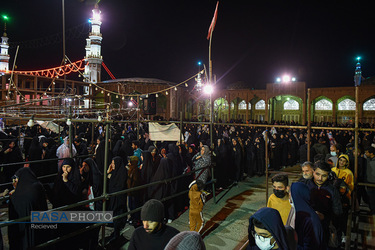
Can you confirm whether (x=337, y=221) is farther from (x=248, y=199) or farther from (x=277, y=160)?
(x=277, y=160)

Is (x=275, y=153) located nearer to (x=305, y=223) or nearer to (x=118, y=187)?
(x=118, y=187)

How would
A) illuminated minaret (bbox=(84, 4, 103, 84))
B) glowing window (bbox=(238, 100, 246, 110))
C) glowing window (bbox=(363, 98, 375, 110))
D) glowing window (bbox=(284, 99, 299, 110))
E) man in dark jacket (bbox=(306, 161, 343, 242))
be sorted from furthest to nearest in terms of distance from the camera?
illuminated minaret (bbox=(84, 4, 103, 84))
glowing window (bbox=(238, 100, 246, 110))
glowing window (bbox=(284, 99, 299, 110))
glowing window (bbox=(363, 98, 375, 110))
man in dark jacket (bbox=(306, 161, 343, 242))

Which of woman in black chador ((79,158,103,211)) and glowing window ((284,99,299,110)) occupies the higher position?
glowing window ((284,99,299,110))

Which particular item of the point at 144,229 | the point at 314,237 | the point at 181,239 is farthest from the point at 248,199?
the point at 181,239

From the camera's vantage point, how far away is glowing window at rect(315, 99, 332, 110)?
28.8 meters

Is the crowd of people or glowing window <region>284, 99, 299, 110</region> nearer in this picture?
the crowd of people

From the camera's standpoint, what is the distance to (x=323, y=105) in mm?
29141

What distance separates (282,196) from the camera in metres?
3.06

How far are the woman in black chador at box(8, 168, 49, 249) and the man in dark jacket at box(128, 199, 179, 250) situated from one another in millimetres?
1660

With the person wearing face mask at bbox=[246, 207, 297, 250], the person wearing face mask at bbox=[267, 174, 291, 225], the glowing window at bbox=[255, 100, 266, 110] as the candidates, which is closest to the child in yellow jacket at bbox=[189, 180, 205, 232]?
the person wearing face mask at bbox=[267, 174, 291, 225]

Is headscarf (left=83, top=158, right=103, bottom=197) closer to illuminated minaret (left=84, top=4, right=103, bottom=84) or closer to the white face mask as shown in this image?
the white face mask

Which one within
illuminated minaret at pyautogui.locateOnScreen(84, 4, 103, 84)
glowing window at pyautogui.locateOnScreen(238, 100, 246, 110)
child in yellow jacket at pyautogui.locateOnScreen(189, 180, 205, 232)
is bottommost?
child in yellow jacket at pyautogui.locateOnScreen(189, 180, 205, 232)

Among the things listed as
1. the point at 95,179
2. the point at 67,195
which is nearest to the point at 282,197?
the point at 67,195

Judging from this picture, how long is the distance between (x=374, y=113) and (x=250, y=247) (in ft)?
97.6
